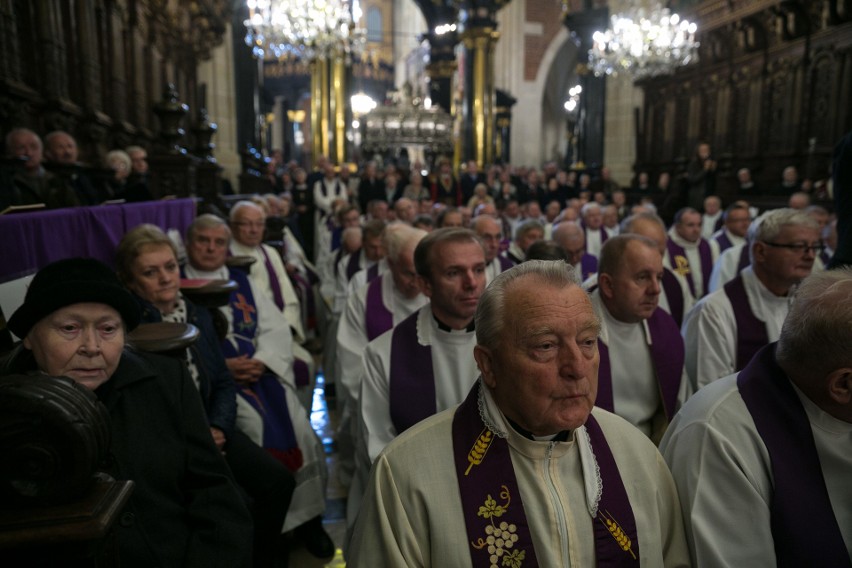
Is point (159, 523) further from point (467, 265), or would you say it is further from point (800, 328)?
point (800, 328)

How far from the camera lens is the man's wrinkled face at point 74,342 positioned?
2012 mm

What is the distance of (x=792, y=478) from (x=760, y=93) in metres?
14.4

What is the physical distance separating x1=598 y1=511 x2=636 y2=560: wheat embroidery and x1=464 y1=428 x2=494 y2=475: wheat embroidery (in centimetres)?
33

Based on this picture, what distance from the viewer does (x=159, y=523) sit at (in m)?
2.10

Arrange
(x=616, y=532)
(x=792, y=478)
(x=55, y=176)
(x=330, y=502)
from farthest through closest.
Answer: (x=55, y=176), (x=330, y=502), (x=792, y=478), (x=616, y=532)

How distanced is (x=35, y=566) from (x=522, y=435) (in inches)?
49.5

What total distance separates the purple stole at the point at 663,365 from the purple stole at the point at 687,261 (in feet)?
10.5

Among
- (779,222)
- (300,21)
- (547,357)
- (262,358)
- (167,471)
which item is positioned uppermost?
(300,21)

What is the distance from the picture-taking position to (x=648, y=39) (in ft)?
42.3

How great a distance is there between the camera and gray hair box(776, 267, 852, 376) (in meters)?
1.70

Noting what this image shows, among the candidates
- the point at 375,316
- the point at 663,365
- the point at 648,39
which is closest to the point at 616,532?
the point at 663,365

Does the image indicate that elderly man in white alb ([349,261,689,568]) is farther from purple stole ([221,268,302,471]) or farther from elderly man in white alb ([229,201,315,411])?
elderly man in white alb ([229,201,315,411])

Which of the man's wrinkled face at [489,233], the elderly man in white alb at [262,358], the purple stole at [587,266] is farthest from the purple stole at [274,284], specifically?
the purple stole at [587,266]

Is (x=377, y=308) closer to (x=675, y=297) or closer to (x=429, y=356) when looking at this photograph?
(x=429, y=356)
